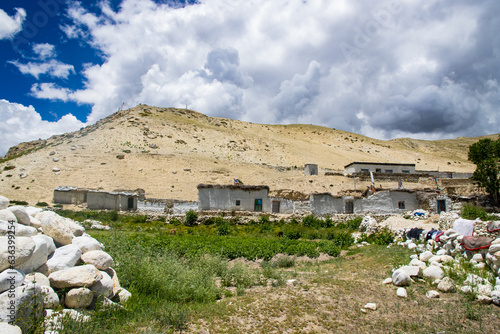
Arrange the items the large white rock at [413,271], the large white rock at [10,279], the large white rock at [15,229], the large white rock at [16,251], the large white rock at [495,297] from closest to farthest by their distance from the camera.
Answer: the large white rock at [10,279] < the large white rock at [16,251] < the large white rock at [15,229] < the large white rock at [495,297] < the large white rock at [413,271]

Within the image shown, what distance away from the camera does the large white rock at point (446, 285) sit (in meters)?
7.00

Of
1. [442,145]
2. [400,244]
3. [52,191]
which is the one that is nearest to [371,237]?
[400,244]

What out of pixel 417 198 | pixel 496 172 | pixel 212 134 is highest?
pixel 212 134

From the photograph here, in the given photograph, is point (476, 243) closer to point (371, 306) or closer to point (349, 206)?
point (371, 306)

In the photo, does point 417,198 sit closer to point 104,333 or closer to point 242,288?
point 242,288

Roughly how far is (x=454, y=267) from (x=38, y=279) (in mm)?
9418

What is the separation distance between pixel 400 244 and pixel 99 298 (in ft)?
40.5

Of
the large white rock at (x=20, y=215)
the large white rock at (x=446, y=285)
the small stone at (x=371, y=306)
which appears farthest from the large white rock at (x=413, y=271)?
the large white rock at (x=20, y=215)

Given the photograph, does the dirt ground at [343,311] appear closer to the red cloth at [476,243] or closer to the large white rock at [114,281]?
the large white rock at [114,281]

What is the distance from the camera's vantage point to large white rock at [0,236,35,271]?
4152 mm

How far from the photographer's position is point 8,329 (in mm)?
3562

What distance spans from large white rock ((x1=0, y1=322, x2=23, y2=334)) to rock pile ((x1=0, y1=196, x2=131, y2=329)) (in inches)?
9.0

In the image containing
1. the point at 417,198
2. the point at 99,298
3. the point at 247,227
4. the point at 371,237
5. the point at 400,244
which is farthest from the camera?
the point at 417,198

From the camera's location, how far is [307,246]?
14.5 metres
